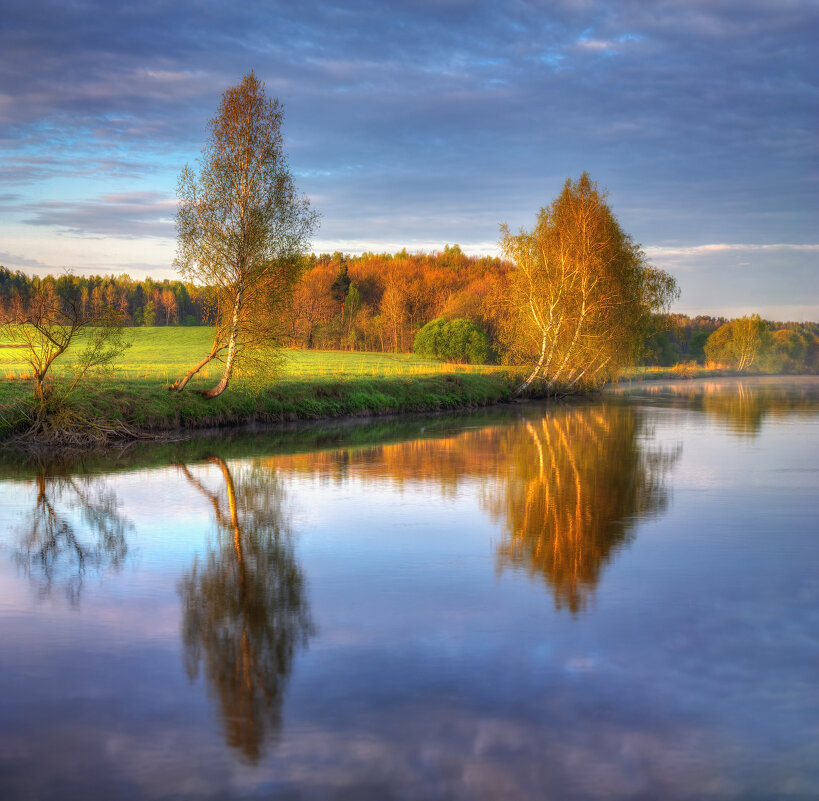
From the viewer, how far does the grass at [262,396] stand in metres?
23.6

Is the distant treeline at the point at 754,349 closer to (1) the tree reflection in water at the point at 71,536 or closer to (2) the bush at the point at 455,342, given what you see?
(2) the bush at the point at 455,342

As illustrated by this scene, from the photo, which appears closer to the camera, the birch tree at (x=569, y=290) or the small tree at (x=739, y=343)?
the birch tree at (x=569, y=290)

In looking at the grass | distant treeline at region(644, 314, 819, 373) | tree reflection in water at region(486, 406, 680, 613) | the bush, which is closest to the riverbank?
the grass

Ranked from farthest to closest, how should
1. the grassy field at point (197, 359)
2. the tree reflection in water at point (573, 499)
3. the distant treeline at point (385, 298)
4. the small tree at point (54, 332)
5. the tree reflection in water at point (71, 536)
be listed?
1. the distant treeline at point (385, 298)
2. the grassy field at point (197, 359)
3. the small tree at point (54, 332)
4. the tree reflection in water at point (573, 499)
5. the tree reflection in water at point (71, 536)

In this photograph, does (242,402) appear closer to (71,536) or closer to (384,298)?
(71,536)

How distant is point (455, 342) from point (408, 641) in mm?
65785

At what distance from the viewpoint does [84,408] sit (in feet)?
74.2

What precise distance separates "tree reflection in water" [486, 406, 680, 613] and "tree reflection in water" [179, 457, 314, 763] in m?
2.67

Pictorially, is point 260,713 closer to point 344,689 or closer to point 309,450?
point 344,689

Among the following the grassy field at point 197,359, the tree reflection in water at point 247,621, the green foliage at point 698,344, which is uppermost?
the green foliage at point 698,344

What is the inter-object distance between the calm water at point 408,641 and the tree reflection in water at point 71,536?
0.21 ft

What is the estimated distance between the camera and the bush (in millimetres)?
71688

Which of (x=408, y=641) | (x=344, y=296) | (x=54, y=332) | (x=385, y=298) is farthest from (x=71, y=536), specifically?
(x=344, y=296)

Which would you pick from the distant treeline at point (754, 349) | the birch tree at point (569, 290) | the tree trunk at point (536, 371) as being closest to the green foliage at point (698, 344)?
the distant treeline at point (754, 349)
